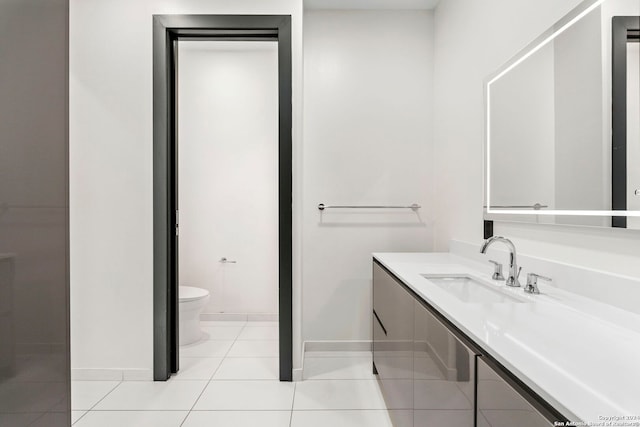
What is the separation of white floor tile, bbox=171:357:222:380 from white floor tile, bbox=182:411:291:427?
0.46m

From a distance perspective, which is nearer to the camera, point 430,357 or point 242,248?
point 430,357

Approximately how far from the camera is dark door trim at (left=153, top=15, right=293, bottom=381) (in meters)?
2.36

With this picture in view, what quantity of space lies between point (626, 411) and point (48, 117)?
38.6 inches

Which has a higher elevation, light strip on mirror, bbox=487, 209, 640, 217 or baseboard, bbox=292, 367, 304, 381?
light strip on mirror, bbox=487, 209, 640, 217

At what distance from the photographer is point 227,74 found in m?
3.57

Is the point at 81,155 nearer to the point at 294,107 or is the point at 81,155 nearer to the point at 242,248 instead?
the point at 294,107

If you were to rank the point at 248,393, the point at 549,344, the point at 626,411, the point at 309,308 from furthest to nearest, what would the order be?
the point at 309,308 < the point at 248,393 < the point at 549,344 < the point at 626,411

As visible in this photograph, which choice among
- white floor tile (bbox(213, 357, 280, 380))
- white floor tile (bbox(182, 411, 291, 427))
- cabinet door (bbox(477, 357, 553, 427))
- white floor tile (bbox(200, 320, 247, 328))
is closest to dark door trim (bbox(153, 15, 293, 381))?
white floor tile (bbox(213, 357, 280, 380))

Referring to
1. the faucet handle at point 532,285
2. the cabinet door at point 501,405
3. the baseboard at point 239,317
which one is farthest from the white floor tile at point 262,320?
the cabinet door at point 501,405

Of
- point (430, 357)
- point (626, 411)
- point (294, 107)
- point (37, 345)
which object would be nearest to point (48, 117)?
point (37, 345)

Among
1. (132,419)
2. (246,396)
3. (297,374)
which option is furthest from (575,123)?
(132,419)

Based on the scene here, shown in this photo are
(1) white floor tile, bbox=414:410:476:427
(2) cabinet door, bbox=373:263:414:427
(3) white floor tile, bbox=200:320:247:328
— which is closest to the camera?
(1) white floor tile, bbox=414:410:476:427

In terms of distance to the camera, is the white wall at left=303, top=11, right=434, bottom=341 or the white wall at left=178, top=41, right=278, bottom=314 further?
the white wall at left=178, top=41, right=278, bottom=314

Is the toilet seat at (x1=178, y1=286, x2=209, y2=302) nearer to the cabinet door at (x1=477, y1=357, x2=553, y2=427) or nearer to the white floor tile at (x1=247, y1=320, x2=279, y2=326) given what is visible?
the white floor tile at (x1=247, y1=320, x2=279, y2=326)
